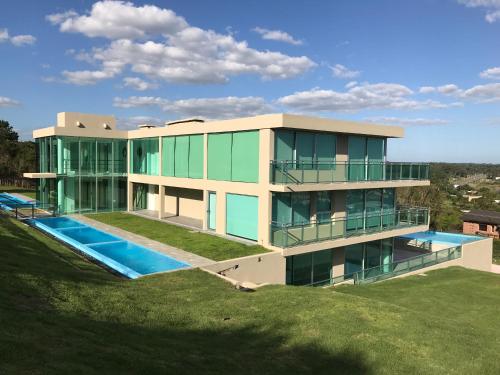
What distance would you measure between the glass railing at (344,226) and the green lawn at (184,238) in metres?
1.13

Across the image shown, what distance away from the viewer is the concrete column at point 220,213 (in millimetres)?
21547

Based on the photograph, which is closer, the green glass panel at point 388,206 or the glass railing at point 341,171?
the glass railing at point 341,171

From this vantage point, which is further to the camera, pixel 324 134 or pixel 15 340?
pixel 324 134

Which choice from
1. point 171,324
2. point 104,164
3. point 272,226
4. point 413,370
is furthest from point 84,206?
point 413,370

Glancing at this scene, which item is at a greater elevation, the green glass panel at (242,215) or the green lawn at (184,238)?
the green glass panel at (242,215)

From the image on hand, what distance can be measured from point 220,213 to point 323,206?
5.35 metres

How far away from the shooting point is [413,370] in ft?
27.1

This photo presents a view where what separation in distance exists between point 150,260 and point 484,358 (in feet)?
39.4

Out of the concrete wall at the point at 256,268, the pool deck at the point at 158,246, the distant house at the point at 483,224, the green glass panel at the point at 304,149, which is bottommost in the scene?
the distant house at the point at 483,224

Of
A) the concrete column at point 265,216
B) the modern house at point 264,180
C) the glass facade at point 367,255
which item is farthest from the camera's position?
the glass facade at point 367,255

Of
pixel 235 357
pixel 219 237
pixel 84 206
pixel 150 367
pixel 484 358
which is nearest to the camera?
pixel 150 367

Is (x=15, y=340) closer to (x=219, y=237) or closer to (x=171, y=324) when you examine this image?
(x=171, y=324)

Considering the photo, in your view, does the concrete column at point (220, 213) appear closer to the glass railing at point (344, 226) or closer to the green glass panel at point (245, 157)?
the green glass panel at point (245, 157)

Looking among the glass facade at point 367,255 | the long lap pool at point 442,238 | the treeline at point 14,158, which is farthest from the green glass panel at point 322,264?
the treeline at point 14,158
